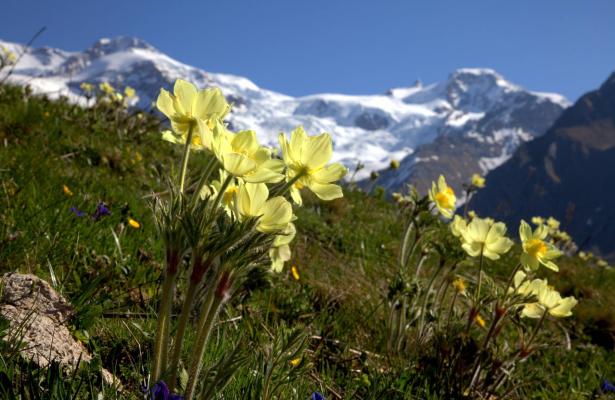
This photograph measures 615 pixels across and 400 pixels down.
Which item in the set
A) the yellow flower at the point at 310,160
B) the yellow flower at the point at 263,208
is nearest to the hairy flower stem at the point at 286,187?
the yellow flower at the point at 310,160

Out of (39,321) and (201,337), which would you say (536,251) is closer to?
(201,337)

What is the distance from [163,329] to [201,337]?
0.10 meters

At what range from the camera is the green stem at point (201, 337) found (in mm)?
1336

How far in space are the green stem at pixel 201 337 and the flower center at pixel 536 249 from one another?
1.78 metres

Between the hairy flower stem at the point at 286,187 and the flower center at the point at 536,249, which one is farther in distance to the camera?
the flower center at the point at 536,249

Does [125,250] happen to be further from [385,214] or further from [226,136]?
[385,214]

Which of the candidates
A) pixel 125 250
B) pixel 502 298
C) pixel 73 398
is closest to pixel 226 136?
pixel 73 398

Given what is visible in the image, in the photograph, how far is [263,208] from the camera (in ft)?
4.63

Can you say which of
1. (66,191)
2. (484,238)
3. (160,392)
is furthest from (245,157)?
(66,191)

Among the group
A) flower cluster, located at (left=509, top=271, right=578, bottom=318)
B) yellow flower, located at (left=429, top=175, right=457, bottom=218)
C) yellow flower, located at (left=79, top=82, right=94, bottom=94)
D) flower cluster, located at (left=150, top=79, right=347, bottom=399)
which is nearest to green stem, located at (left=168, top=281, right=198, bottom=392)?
flower cluster, located at (left=150, top=79, right=347, bottom=399)

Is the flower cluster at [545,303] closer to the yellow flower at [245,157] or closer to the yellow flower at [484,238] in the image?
the yellow flower at [484,238]

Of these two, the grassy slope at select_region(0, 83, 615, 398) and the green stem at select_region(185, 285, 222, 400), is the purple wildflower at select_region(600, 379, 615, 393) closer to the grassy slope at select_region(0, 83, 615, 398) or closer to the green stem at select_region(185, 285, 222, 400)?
the grassy slope at select_region(0, 83, 615, 398)

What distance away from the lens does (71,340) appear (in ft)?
6.03

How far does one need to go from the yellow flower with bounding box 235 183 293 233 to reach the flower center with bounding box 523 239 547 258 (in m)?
1.62
